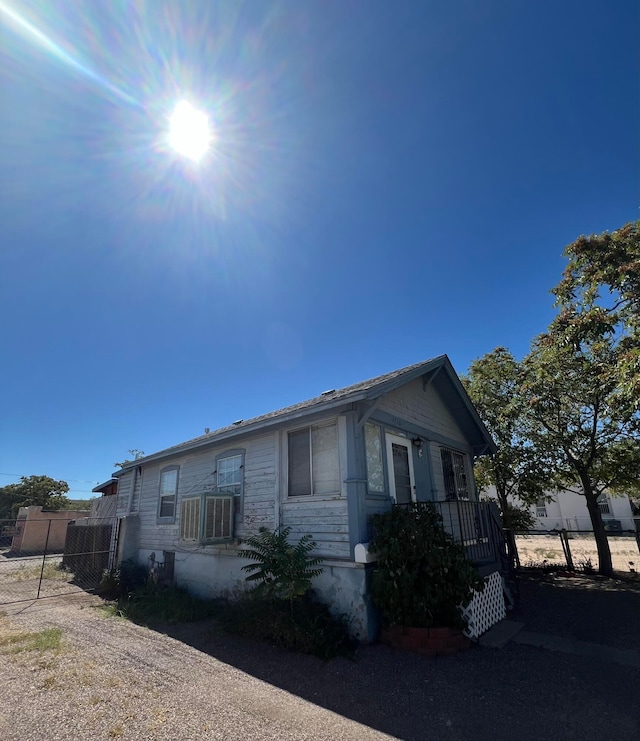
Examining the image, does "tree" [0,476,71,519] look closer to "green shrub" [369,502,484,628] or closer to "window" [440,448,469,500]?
"window" [440,448,469,500]

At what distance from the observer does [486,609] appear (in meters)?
6.84

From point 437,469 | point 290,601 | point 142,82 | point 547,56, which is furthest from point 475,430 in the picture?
point 142,82

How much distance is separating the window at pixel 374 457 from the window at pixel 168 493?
6386 mm

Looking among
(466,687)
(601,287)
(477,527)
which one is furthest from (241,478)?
(601,287)

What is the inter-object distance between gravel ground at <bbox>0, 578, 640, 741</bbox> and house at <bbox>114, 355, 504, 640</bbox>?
144cm

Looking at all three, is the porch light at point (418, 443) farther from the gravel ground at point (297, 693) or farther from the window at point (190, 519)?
the window at point (190, 519)

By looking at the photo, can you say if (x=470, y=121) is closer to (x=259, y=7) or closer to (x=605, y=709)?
(x=259, y=7)

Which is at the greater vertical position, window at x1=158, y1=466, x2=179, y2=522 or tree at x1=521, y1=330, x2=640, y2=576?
tree at x1=521, y1=330, x2=640, y2=576

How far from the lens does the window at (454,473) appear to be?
411 inches

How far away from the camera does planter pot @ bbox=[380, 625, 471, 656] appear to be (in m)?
5.50

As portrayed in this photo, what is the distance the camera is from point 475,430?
12.0 metres

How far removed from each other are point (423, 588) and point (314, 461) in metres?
2.81

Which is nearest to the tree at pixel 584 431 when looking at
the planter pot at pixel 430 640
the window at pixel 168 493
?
the planter pot at pixel 430 640

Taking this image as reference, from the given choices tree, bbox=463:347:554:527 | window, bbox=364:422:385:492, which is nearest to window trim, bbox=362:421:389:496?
window, bbox=364:422:385:492
